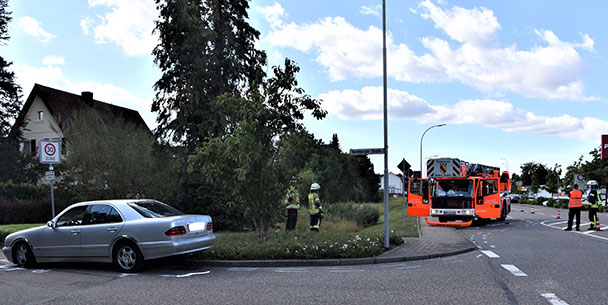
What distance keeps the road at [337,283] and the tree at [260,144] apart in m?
2.57

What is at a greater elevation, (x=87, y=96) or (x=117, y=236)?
(x=87, y=96)

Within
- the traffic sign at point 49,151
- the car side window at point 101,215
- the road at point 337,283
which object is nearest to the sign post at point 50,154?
the traffic sign at point 49,151

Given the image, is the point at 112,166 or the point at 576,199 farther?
the point at 112,166

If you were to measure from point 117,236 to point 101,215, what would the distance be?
707 mm

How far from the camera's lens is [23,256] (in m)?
10.0

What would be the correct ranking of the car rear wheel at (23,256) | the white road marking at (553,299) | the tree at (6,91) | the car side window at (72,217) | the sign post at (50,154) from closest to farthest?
the white road marking at (553,299) → the car side window at (72,217) → the car rear wheel at (23,256) → the sign post at (50,154) → the tree at (6,91)

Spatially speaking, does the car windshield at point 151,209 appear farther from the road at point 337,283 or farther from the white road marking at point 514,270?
the white road marking at point 514,270

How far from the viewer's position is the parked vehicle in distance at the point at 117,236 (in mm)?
8773

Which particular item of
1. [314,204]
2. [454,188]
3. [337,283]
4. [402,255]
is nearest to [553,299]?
[337,283]

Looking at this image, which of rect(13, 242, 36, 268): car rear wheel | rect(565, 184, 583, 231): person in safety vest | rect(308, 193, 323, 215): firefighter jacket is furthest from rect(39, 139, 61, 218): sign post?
rect(565, 184, 583, 231): person in safety vest

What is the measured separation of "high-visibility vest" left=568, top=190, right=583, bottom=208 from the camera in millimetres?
16531

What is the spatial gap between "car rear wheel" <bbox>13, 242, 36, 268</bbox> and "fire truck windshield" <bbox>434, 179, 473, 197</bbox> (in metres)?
15.4

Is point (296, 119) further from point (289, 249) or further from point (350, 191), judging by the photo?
point (350, 191)

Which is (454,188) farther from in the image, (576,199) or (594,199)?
(594,199)
